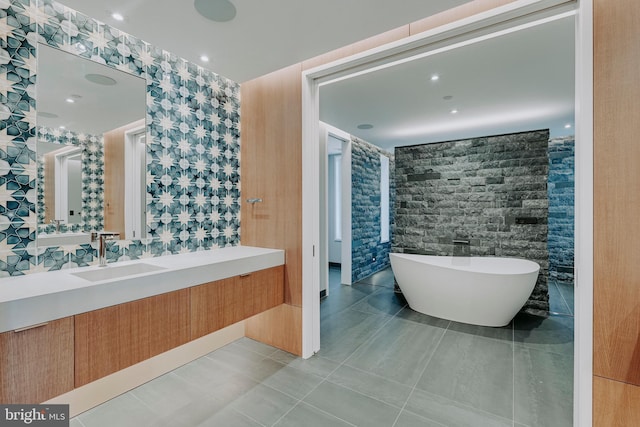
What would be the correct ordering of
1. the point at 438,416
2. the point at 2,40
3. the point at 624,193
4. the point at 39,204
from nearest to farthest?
the point at 624,193, the point at 2,40, the point at 39,204, the point at 438,416

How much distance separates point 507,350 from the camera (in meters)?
2.68

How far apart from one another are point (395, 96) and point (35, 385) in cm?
357

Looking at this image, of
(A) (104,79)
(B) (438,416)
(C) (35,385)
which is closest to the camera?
(C) (35,385)

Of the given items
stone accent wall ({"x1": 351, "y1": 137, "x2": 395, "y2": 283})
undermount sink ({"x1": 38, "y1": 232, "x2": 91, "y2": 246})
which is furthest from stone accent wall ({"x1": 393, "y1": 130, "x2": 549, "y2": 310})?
undermount sink ({"x1": 38, "y1": 232, "x2": 91, "y2": 246})

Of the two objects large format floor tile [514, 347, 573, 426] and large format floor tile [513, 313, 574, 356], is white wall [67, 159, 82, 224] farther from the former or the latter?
large format floor tile [513, 313, 574, 356]

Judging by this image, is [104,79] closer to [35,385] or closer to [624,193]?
[35,385]

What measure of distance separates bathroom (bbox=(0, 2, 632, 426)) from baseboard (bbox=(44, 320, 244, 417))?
45 centimetres

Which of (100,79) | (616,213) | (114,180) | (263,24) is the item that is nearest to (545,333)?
(616,213)

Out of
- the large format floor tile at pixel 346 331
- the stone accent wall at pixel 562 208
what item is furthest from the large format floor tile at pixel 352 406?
the stone accent wall at pixel 562 208

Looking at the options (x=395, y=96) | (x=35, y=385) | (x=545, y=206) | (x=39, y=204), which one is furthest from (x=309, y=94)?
(x=545, y=206)

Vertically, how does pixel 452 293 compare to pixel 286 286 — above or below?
below

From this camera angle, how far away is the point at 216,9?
5.65 feet

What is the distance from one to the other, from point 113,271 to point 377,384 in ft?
6.72

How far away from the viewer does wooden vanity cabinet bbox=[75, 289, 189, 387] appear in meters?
1.37
